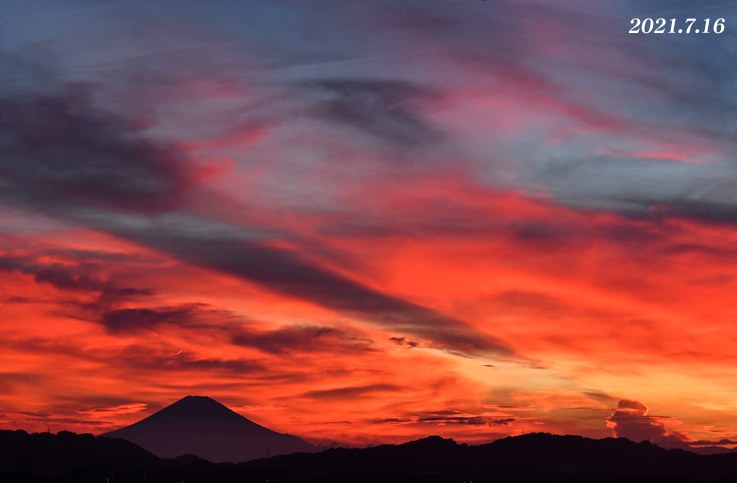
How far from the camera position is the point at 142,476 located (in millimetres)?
135750
